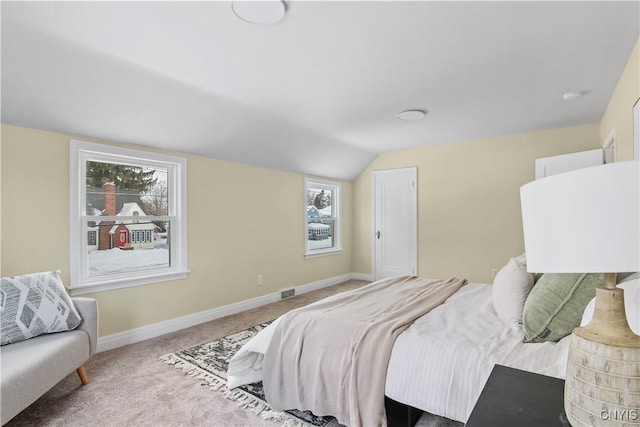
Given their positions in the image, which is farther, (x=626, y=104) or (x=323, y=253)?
(x=323, y=253)

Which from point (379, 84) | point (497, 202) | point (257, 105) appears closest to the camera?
point (379, 84)

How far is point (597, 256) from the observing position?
→ 0.66m

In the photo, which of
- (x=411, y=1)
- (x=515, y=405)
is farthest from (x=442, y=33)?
(x=515, y=405)

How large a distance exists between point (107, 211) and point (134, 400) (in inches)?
67.8

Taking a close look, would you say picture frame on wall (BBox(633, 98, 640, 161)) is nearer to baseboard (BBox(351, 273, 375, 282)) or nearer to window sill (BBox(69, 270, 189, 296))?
window sill (BBox(69, 270, 189, 296))

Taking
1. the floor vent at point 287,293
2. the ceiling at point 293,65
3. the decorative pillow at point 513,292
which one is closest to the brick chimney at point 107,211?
the ceiling at point 293,65

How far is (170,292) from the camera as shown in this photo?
3.40m

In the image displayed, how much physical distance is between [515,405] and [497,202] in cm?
421

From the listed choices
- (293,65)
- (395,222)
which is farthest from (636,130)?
(395,222)

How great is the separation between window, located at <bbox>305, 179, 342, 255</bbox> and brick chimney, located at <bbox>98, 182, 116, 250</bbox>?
8.97 feet

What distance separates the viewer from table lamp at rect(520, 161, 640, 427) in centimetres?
64

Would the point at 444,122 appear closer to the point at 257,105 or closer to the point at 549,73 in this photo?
the point at 549,73

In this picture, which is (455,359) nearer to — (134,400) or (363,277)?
(134,400)

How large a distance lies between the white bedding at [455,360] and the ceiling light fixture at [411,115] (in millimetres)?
2346
